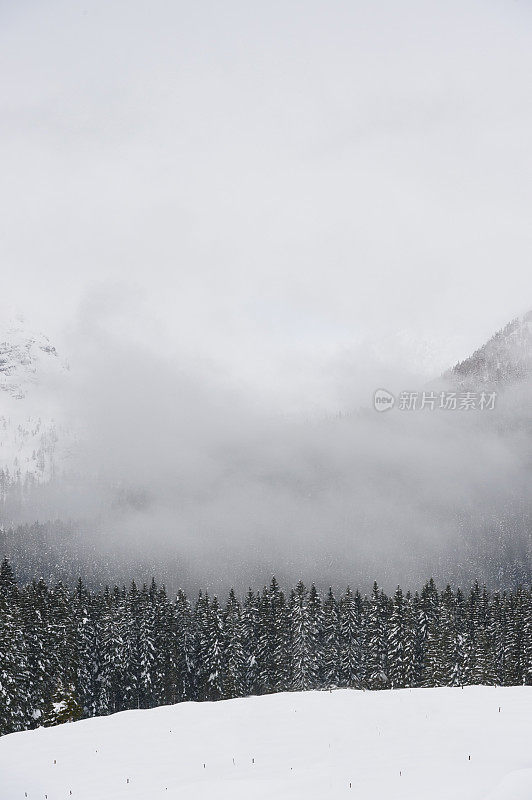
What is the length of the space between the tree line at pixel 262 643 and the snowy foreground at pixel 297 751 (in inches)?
1196

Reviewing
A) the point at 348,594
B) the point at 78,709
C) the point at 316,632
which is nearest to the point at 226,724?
the point at 78,709

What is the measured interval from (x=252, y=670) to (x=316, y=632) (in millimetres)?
9354

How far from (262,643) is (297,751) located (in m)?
48.5

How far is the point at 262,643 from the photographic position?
229ft

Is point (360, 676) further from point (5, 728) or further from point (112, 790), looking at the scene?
point (112, 790)

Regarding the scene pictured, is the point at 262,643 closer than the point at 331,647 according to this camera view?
No

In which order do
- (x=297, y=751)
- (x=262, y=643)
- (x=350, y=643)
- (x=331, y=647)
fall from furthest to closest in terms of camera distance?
1. (x=350, y=643)
2. (x=262, y=643)
3. (x=331, y=647)
4. (x=297, y=751)

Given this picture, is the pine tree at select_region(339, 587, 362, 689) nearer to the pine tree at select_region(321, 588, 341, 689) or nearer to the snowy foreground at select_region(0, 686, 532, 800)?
the pine tree at select_region(321, 588, 341, 689)

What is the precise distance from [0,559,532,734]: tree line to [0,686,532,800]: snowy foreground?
3038 centimetres

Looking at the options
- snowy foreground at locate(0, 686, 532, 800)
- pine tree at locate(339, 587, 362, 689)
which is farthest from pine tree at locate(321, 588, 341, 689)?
snowy foreground at locate(0, 686, 532, 800)

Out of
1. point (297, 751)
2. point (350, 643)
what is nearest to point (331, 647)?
point (350, 643)

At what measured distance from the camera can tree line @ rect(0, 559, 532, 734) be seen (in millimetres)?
60062

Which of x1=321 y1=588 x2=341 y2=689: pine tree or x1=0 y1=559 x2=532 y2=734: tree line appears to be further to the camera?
x1=321 y1=588 x2=341 y2=689: pine tree

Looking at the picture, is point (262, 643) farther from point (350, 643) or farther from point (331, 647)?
point (350, 643)
